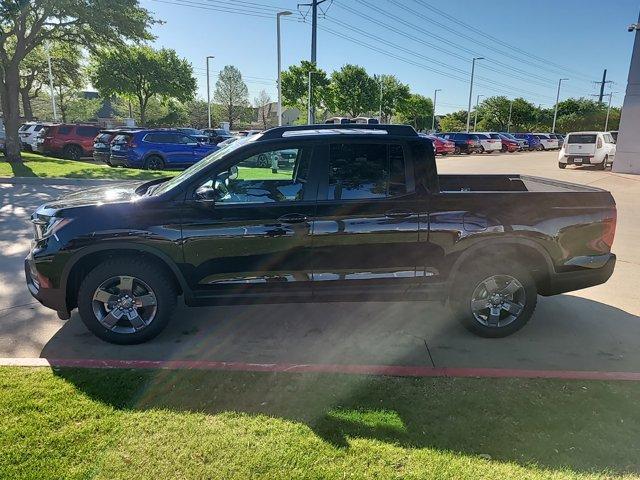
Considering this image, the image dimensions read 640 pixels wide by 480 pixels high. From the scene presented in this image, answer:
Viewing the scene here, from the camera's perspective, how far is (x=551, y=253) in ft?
13.9

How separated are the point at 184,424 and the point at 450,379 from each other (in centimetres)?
198

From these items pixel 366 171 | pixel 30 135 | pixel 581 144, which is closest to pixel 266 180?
pixel 366 171

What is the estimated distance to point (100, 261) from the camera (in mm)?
3982

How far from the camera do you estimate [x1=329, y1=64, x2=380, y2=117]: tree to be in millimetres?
54844

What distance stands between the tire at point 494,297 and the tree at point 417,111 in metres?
65.0

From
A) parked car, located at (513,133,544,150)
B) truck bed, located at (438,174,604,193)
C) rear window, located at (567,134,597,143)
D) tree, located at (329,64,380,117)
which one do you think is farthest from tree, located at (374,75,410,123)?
truck bed, located at (438,174,604,193)

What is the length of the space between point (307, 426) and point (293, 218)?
165 centimetres

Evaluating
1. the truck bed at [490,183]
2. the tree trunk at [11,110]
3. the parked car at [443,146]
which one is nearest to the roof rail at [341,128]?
the truck bed at [490,183]

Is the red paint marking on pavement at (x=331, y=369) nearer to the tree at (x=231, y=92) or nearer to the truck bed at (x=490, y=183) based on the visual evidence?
the truck bed at (x=490, y=183)

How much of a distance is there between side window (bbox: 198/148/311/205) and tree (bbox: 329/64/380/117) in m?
52.1

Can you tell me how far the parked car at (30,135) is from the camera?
22.4m

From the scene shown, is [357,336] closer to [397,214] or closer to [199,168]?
[397,214]

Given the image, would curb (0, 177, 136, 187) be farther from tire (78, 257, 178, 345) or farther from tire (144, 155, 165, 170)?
tire (78, 257, 178, 345)

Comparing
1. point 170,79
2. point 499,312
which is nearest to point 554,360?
point 499,312
